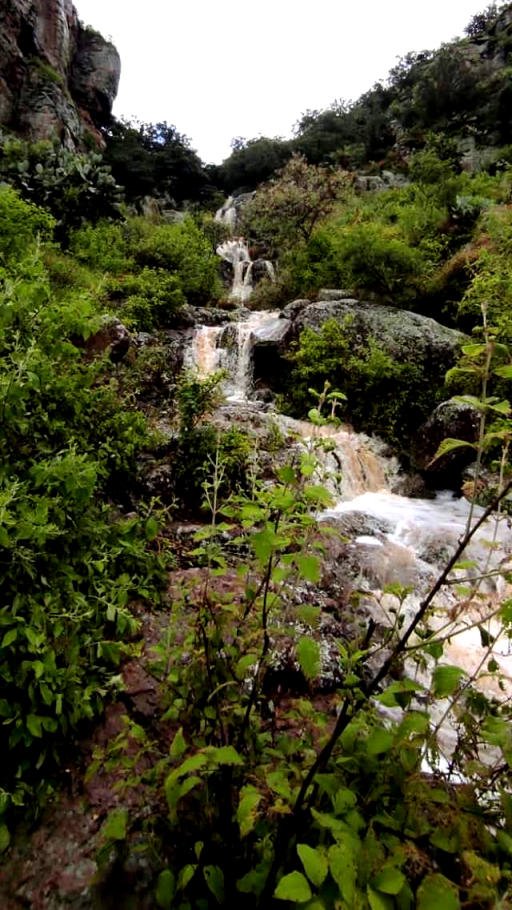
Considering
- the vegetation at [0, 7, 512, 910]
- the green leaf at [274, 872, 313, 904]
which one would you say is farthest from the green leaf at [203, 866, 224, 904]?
the green leaf at [274, 872, 313, 904]

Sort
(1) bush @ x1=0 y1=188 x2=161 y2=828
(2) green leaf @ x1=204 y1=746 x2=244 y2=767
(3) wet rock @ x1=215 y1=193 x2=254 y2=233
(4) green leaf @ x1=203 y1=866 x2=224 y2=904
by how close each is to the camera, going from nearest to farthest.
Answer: (2) green leaf @ x1=204 y1=746 x2=244 y2=767, (4) green leaf @ x1=203 y1=866 x2=224 y2=904, (1) bush @ x1=0 y1=188 x2=161 y2=828, (3) wet rock @ x1=215 y1=193 x2=254 y2=233

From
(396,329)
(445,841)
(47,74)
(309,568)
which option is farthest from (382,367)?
(47,74)

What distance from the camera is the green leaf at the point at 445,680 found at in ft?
3.42

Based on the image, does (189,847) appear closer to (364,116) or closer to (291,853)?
(291,853)

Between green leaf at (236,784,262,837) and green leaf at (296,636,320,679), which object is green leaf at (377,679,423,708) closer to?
green leaf at (296,636,320,679)

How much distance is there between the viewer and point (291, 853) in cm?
127

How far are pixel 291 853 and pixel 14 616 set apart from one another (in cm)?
132

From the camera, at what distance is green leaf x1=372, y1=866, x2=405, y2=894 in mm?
917

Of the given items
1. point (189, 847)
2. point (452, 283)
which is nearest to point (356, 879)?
point (189, 847)

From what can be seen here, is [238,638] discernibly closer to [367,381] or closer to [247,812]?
[247,812]

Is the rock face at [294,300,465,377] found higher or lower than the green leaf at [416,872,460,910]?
higher

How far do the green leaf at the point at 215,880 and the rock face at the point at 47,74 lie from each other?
74.8 ft

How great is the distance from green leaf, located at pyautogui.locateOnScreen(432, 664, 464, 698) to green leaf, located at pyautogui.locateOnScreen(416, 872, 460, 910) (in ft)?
1.19

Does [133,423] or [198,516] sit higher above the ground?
[133,423]
